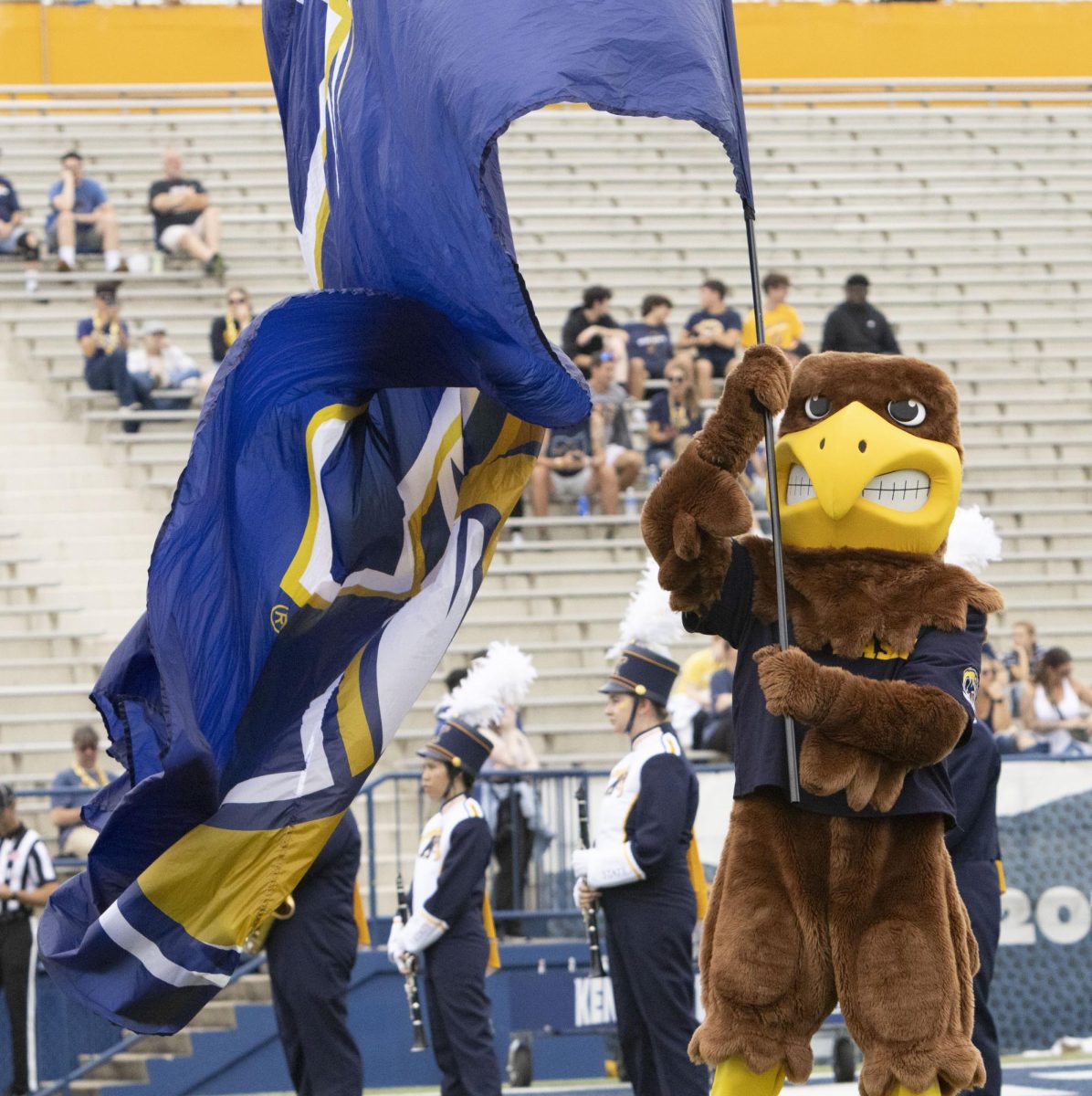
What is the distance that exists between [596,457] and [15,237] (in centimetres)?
585

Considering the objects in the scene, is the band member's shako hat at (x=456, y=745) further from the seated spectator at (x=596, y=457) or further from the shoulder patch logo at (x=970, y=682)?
the seated spectator at (x=596, y=457)

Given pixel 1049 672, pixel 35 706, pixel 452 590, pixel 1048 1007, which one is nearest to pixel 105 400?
pixel 35 706

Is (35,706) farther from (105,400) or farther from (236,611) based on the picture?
(236,611)

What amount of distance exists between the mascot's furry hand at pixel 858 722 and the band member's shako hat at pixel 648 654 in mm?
3440

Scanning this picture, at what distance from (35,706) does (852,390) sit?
924 cm

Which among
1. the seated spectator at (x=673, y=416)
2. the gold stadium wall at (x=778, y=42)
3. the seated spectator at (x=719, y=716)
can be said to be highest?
the gold stadium wall at (x=778, y=42)

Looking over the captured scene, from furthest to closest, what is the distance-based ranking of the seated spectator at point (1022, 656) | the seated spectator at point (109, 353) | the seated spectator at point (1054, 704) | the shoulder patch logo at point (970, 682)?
the seated spectator at point (109, 353)
the seated spectator at point (1022, 656)
the seated spectator at point (1054, 704)
the shoulder patch logo at point (970, 682)

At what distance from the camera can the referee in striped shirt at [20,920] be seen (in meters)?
10.2

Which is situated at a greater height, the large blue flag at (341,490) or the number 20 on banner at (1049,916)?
the large blue flag at (341,490)

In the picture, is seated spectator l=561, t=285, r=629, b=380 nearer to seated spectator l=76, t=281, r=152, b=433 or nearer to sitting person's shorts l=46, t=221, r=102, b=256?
seated spectator l=76, t=281, r=152, b=433

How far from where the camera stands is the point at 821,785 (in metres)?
5.30

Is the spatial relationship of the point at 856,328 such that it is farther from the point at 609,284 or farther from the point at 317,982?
the point at 317,982

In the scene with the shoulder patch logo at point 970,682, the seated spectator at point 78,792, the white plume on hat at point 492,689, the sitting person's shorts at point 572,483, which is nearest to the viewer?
the shoulder patch logo at point 970,682

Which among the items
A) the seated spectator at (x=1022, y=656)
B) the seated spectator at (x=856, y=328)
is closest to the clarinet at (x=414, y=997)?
the seated spectator at (x=1022, y=656)
